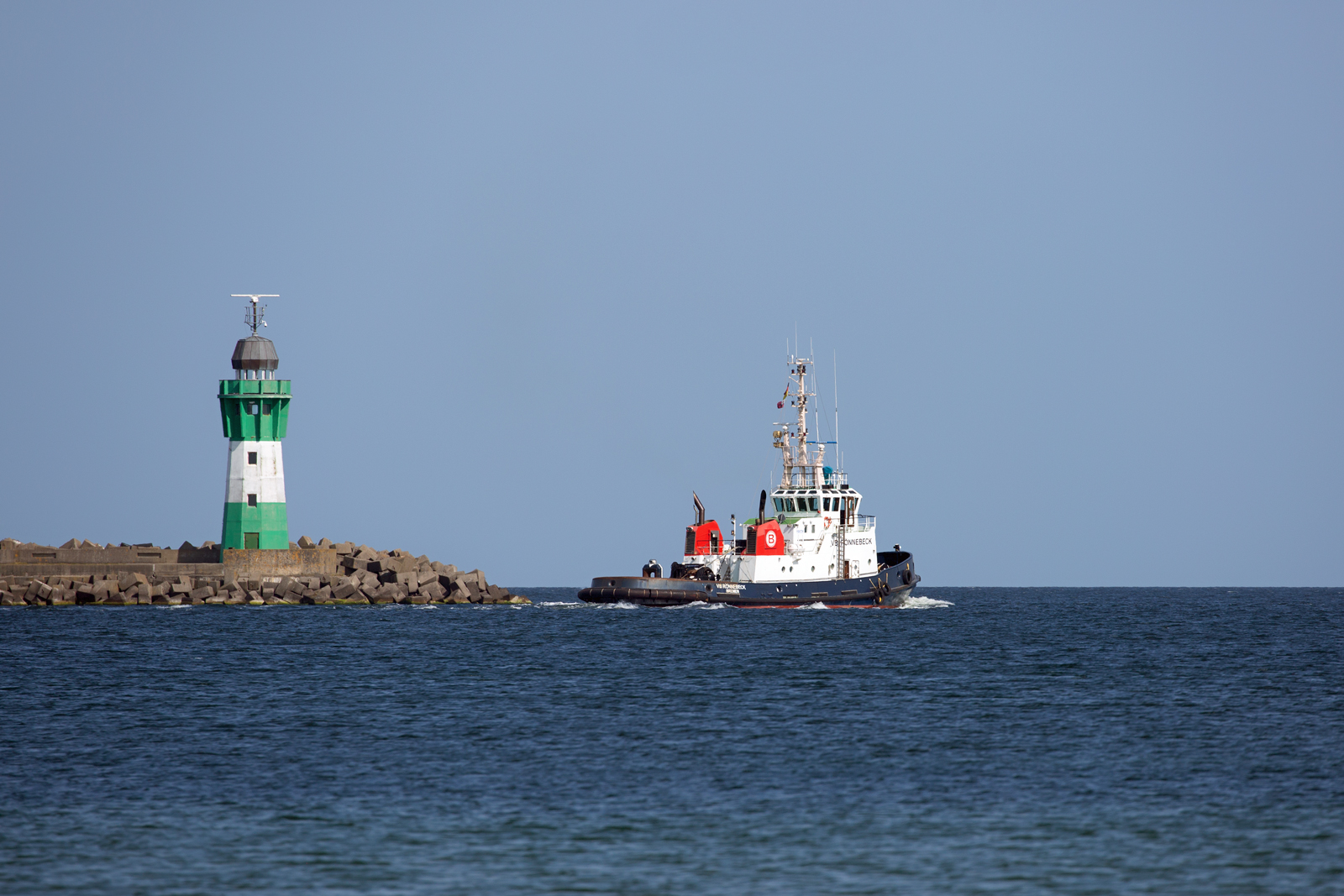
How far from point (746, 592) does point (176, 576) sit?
2780cm

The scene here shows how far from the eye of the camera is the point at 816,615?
66.6 metres

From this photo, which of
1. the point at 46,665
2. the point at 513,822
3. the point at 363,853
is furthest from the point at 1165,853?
the point at 46,665

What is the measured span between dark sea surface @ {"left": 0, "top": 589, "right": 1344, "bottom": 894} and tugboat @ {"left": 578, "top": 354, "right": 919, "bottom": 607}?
14.3m

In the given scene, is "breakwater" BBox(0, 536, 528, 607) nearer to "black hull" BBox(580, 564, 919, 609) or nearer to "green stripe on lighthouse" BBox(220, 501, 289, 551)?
"green stripe on lighthouse" BBox(220, 501, 289, 551)

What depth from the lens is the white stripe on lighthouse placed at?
69125 mm

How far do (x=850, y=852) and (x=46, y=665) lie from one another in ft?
105

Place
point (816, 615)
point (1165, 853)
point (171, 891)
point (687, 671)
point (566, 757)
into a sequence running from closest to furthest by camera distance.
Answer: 1. point (171, 891)
2. point (1165, 853)
3. point (566, 757)
4. point (687, 671)
5. point (816, 615)

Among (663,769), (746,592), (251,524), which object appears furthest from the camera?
(251,524)

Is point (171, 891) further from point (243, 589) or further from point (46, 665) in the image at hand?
point (243, 589)

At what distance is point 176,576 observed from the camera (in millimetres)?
70312

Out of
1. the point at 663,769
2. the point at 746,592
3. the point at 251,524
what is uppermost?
the point at 251,524

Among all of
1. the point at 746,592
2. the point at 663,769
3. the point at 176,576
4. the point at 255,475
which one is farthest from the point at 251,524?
the point at 663,769

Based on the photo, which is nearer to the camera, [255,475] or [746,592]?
[746,592]

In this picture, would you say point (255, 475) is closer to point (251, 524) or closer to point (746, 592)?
point (251, 524)
